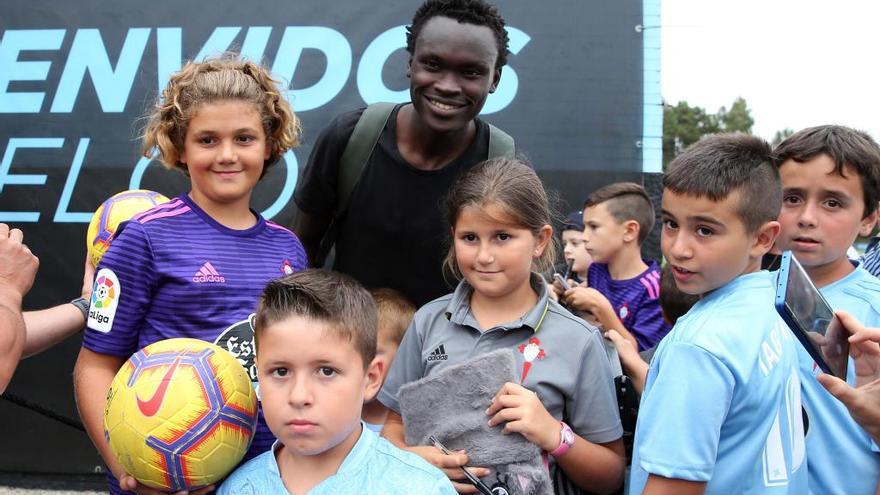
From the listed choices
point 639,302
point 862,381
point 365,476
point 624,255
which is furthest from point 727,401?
point 624,255

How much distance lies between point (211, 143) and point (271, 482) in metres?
0.94

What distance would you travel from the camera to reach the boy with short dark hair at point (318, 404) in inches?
61.9

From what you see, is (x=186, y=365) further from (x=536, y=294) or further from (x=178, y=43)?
(x=178, y=43)

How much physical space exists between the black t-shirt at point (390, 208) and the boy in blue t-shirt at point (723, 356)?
3.06 ft

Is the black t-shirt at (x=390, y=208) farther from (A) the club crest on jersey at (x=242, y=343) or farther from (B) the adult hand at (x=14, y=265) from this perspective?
(B) the adult hand at (x=14, y=265)

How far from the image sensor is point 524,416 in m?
1.82

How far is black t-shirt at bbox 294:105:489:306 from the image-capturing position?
8.45 ft

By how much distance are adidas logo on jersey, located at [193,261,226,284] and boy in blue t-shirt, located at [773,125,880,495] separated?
157cm

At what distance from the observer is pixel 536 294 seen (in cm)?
219

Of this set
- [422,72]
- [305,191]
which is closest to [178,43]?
[305,191]

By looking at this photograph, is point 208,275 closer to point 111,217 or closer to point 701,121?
point 111,217

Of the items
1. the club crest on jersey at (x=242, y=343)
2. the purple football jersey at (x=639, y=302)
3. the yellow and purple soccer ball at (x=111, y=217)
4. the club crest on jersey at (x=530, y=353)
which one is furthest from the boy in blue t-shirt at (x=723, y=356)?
the yellow and purple soccer ball at (x=111, y=217)

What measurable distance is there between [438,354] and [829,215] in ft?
3.88

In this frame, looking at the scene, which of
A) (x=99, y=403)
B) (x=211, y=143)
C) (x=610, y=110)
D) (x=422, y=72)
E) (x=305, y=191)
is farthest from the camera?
(x=610, y=110)
